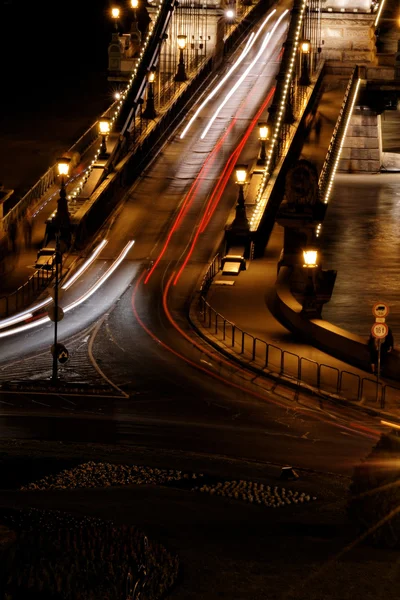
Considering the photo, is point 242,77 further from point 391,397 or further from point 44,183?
point 391,397

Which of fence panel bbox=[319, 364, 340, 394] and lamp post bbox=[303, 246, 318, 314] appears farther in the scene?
lamp post bbox=[303, 246, 318, 314]

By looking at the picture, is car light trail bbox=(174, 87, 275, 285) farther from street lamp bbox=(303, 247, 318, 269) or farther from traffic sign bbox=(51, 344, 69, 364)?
traffic sign bbox=(51, 344, 69, 364)

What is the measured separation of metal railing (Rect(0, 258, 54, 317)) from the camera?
154 feet

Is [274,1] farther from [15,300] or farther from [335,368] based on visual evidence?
[335,368]

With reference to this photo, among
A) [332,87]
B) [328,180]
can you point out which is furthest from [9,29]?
[328,180]

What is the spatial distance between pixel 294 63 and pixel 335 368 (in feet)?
141

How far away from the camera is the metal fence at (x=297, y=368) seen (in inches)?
1430

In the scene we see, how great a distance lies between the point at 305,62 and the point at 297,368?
4355 centimetres

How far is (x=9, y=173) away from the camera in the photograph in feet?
226

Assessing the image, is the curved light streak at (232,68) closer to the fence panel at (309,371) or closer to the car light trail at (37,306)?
the car light trail at (37,306)

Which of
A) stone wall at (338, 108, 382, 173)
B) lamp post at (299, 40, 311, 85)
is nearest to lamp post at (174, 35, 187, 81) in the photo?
lamp post at (299, 40, 311, 85)

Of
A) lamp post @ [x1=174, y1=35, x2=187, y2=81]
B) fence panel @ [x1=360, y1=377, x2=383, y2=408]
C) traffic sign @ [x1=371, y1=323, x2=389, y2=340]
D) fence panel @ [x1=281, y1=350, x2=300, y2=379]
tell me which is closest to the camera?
traffic sign @ [x1=371, y1=323, x2=389, y2=340]

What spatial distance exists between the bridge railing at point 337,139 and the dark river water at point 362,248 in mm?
1380

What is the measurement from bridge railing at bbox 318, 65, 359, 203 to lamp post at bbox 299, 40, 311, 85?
7.81 feet
